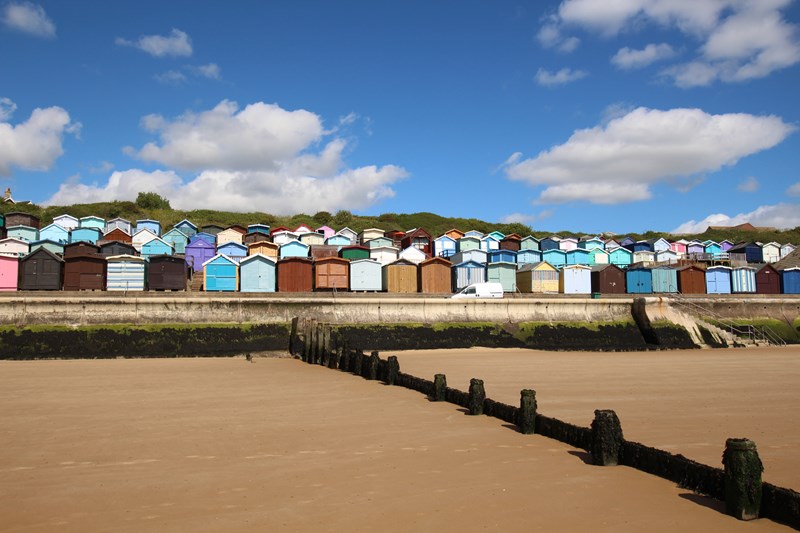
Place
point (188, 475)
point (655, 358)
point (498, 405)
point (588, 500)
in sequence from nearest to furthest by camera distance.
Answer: point (588, 500) → point (188, 475) → point (498, 405) → point (655, 358)

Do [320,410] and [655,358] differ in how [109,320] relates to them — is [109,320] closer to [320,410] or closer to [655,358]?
[320,410]

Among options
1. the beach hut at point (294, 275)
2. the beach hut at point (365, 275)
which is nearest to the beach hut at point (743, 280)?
the beach hut at point (365, 275)

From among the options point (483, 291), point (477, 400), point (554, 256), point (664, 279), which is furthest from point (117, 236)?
point (477, 400)

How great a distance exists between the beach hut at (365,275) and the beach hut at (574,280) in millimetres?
14111

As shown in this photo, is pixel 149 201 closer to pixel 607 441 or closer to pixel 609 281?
pixel 609 281

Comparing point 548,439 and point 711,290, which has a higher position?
point 711,290

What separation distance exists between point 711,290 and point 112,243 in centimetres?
4614

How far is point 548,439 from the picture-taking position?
982cm

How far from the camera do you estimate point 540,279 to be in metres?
44.8

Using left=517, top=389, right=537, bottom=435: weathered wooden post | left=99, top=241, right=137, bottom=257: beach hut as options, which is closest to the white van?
left=99, top=241, right=137, bottom=257: beach hut

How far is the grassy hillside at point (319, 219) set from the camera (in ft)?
264

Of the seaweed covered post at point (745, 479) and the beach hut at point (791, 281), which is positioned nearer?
the seaweed covered post at point (745, 479)

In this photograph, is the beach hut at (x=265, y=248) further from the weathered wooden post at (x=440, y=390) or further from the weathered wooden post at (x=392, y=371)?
the weathered wooden post at (x=440, y=390)

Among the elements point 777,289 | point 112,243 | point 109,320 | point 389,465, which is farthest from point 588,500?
point 777,289
